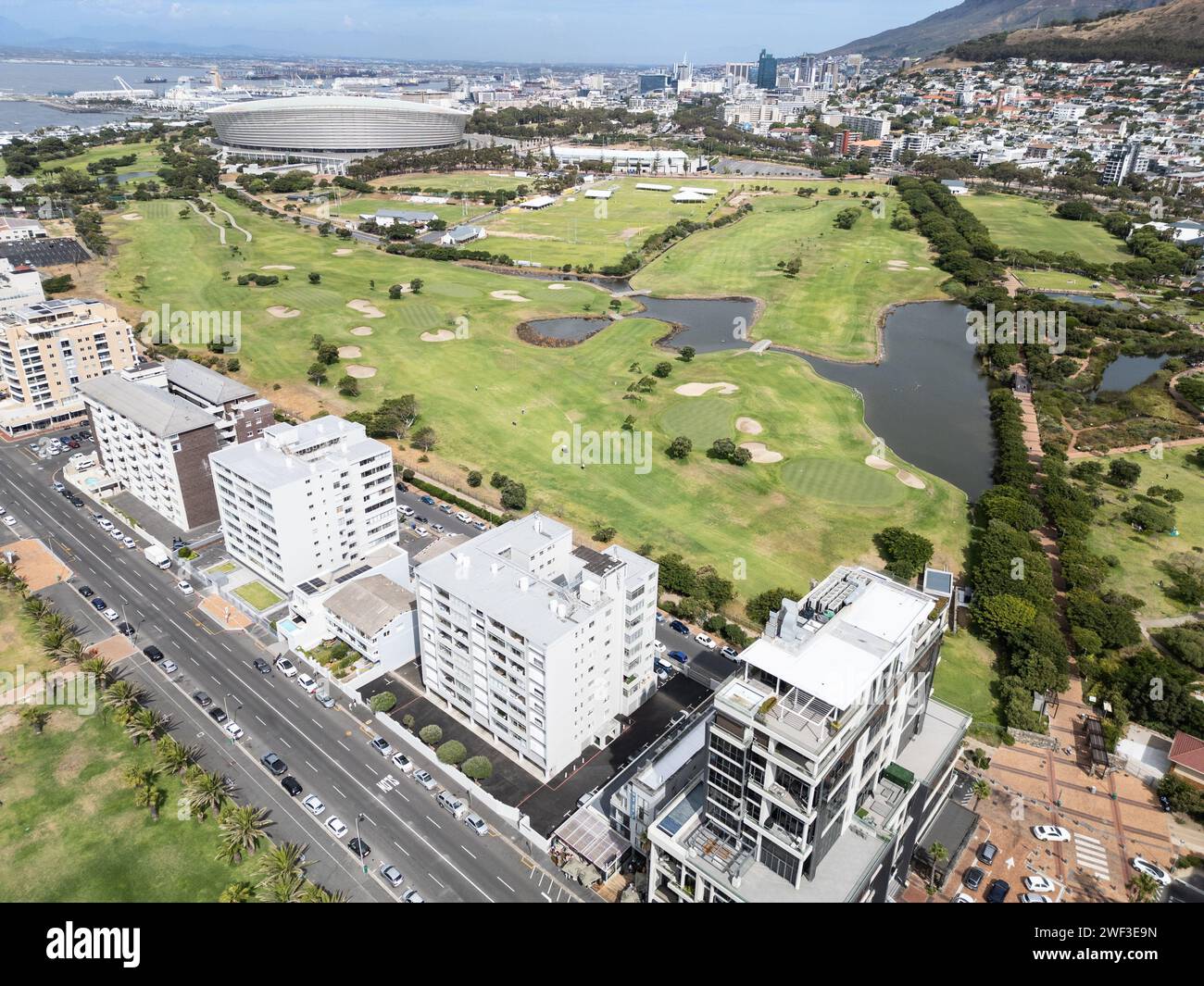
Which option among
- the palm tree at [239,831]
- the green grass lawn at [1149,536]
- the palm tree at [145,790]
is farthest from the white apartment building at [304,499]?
the green grass lawn at [1149,536]

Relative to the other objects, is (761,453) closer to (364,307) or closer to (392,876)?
(392,876)

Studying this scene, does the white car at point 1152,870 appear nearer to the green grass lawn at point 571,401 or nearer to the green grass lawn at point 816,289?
the green grass lawn at point 571,401

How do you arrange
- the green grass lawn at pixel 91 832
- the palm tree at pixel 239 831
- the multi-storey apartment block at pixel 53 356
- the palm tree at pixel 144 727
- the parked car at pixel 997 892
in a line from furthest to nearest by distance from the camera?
the multi-storey apartment block at pixel 53 356, the palm tree at pixel 144 727, the palm tree at pixel 239 831, the green grass lawn at pixel 91 832, the parked car at pixel 997 892

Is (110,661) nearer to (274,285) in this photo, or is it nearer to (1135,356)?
(274,285)

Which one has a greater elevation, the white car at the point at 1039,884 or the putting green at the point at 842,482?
the putting green at the point at 842,482

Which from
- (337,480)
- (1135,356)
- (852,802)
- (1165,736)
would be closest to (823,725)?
(852,802)
